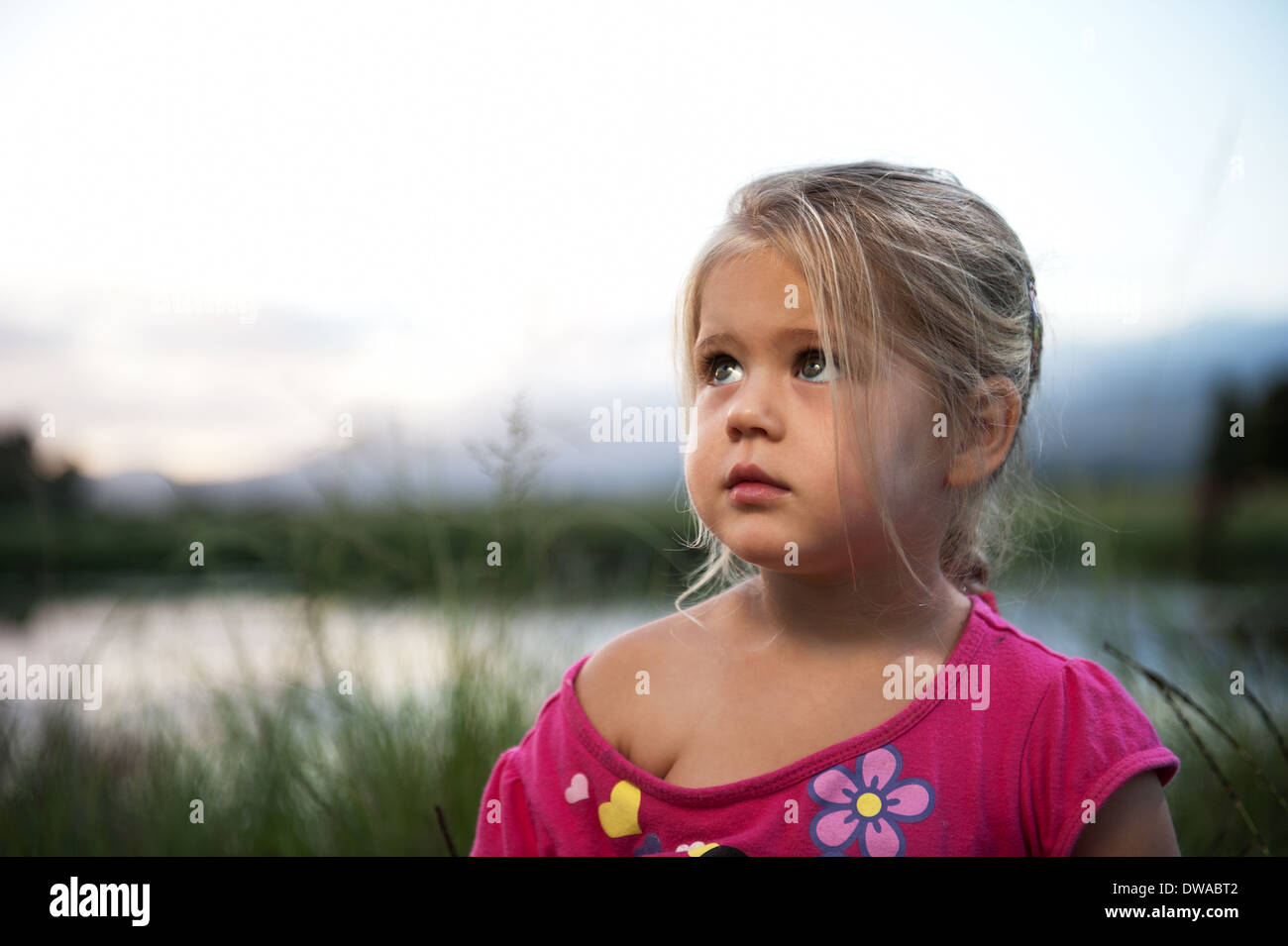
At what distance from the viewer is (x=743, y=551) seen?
4.41 ft

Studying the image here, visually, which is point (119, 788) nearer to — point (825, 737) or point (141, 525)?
point (141, 525)

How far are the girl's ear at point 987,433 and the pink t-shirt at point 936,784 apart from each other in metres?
0.24

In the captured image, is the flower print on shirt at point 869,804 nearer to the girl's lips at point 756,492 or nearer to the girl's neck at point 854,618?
the girl's neck at point 854,618

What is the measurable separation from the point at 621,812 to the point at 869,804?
34cm

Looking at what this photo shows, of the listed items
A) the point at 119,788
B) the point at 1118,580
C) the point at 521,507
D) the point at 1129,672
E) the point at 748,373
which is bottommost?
the point at 119,788

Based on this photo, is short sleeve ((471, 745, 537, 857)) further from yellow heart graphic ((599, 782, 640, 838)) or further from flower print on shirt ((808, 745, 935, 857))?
flower print on shirt ((808, 745, 935, 857))

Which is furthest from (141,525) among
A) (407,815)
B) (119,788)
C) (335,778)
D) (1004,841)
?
(1004,841)

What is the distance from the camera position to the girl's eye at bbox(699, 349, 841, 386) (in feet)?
4.39

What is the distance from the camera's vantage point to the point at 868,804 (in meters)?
1.31

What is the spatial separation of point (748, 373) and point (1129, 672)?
138cm

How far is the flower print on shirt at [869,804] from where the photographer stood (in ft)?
4.24

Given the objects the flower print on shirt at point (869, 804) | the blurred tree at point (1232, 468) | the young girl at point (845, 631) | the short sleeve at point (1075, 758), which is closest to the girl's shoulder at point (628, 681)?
the young girl at point (845, 631)
